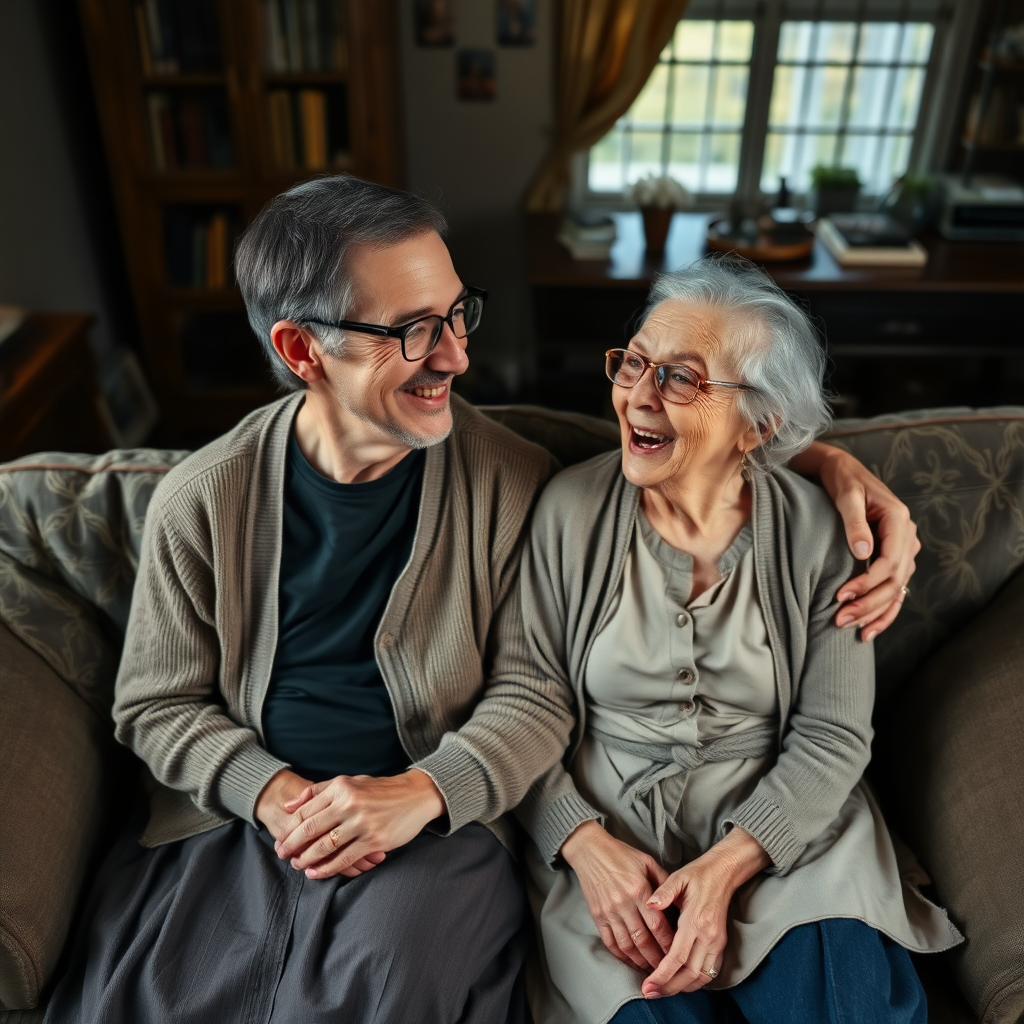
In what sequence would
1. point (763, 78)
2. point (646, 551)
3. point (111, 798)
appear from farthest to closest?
point (763, 78)
point (111, 798)
point (646, 551)

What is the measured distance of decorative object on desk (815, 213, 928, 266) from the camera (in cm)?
287

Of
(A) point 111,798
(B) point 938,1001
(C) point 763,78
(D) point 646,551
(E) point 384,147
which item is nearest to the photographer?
(B) point 938,1001

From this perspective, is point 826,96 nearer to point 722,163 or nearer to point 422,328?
point 722,163

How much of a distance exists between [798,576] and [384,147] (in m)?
2.28

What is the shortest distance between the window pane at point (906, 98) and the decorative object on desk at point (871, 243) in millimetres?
612

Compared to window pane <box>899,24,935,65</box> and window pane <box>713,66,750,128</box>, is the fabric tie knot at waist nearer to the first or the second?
window pane <box>713,66,750,128</box>

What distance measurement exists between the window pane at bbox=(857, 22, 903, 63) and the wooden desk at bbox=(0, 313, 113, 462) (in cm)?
267

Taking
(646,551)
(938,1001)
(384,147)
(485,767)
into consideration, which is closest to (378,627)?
(485,767)

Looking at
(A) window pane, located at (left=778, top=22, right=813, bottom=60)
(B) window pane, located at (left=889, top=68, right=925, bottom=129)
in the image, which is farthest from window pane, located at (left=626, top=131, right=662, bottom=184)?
(B) window pane, located at (left=889, top=68, right=925, bottom=129)

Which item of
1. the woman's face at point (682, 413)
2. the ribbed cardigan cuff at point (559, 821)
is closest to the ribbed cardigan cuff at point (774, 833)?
the ribbed cardigan cuff at point (559, 821)

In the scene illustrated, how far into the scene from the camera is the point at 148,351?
11.3 ft

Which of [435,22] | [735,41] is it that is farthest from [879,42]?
[435,22]

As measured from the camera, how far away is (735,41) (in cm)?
334

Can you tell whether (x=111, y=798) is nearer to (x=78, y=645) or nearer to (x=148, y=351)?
(x=78, y=645)
